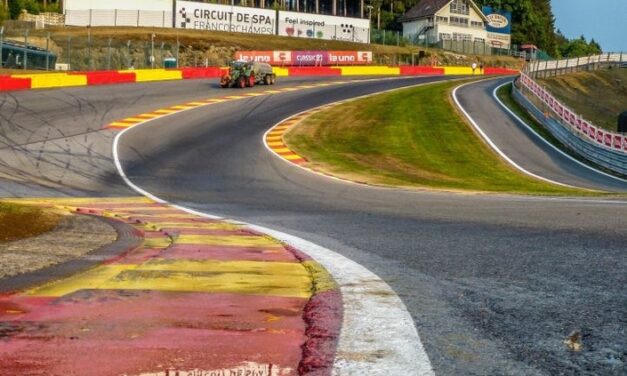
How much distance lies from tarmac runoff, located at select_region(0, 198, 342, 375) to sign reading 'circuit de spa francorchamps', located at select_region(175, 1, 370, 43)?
71.9 m

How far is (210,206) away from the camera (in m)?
13.6

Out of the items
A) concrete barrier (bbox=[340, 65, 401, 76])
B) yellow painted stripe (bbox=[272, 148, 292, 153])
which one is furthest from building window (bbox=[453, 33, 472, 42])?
yellow painted stripe (bbox=[272, 148, 292, 153])

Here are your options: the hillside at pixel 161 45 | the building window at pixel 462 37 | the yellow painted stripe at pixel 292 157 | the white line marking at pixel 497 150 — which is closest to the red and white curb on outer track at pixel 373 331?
the yellow painted stripe at pixel 292 157

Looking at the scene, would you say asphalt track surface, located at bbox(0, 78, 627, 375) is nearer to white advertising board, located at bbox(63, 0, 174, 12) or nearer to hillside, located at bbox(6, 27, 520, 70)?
hillside, located at bbox(6, 27, 520, 70)

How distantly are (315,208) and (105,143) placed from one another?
13.4 m

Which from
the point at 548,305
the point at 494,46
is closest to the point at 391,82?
the point at 548,305

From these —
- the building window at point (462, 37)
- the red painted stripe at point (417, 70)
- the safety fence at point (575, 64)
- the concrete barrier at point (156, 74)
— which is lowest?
the concrete barrier at point (156, 74)

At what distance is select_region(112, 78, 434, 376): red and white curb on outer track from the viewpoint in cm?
316

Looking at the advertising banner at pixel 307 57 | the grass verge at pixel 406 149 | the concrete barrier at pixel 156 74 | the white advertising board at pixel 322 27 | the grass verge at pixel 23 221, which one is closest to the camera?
the grass verge at pixel 23 221

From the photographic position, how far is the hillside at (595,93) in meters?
60.2

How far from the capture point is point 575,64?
262 ft

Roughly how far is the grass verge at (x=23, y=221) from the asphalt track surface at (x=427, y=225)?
2777 mm

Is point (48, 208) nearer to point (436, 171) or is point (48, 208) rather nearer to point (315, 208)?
point (315, 208)

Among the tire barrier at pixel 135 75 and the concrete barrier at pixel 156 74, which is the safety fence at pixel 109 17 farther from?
the concrete barrier at pixel 156 74
